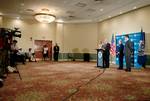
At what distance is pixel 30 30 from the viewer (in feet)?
51.8

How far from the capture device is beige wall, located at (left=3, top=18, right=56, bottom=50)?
50.3ft

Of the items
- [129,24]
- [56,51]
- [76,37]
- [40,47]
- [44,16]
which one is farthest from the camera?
[76,37]

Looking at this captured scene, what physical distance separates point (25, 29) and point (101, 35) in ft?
22.6

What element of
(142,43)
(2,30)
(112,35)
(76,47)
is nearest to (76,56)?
(76,47)

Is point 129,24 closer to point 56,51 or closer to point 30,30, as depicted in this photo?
point 56,51

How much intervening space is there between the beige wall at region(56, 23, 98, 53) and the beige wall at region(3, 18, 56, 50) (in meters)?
0.80

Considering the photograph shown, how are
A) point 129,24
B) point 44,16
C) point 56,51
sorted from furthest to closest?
point 56,51 → point 44,16 → point 129,24

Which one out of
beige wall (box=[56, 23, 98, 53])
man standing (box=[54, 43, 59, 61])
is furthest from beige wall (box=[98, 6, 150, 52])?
man standing (box=[54, 43, 59, 61])

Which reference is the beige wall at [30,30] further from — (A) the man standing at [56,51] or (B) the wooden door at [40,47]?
(A) the man standing at [56,51]

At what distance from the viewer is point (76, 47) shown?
16.9m

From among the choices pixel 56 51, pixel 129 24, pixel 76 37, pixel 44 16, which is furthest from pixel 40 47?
pixel 129 24

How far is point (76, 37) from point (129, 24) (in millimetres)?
6255

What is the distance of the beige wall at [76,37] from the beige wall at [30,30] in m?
0.80

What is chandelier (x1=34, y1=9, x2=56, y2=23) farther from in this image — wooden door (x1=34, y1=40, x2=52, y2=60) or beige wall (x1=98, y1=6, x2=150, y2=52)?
beige wall (x1=98, y1=6, x2=150, y2=52)
